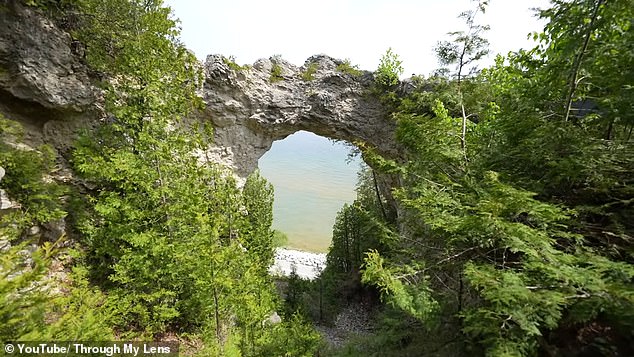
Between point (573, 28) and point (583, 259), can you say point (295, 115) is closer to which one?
point (573, 28)

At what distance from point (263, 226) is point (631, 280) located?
13.0 metres

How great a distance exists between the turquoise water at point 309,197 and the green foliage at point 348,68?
1262cm

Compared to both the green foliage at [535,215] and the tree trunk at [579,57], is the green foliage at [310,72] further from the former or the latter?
the tree trunk at [579,57]

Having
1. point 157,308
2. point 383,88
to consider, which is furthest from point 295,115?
point 157,308

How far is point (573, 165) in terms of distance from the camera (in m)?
3.40

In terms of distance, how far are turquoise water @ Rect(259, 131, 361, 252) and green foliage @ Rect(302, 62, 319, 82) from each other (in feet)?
42.4

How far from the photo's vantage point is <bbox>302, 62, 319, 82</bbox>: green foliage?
1448 cm

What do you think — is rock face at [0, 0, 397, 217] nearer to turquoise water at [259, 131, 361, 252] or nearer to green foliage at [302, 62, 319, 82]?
green foliage at [302, 62, 319, 82]

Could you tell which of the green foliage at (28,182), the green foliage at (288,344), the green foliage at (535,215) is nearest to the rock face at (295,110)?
the green foliage at (28,182)

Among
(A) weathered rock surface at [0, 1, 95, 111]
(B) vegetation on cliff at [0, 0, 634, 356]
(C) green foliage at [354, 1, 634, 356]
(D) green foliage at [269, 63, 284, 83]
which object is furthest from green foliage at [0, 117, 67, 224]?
(D) green foliage at [269, 63, 284, 83]

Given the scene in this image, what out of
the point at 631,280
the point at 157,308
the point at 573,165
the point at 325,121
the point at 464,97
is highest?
the point at 325,121

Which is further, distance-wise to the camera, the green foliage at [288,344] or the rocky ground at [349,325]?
the rocky ground at [349,325]

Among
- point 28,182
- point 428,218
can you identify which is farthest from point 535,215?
point 28,182

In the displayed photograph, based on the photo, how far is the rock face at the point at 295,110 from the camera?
13.6 m
